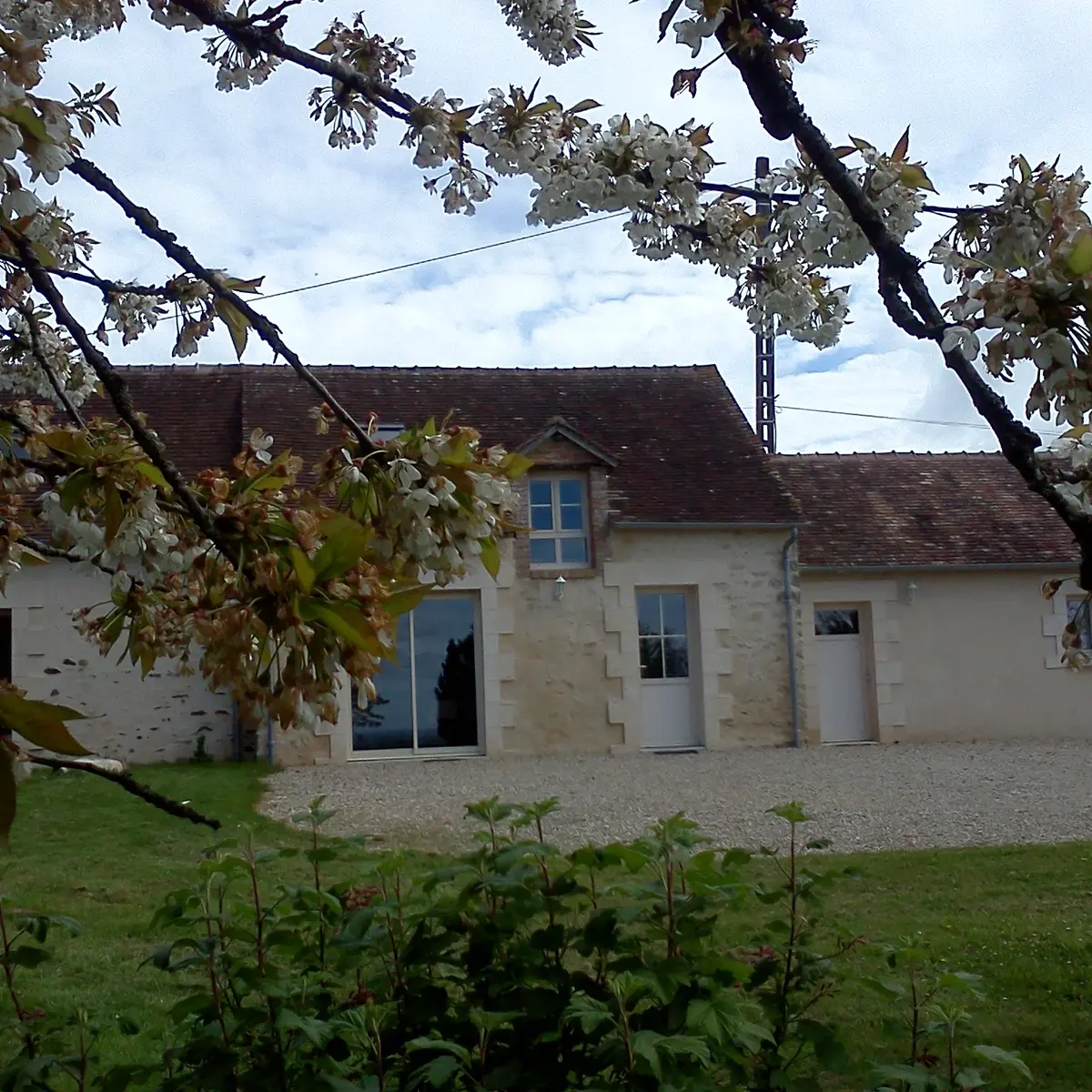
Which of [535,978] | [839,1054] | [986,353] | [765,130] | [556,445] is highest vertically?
[556,445]

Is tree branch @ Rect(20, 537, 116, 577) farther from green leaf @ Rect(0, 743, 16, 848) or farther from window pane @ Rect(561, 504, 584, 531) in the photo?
window pane @ Rect(561, 504, 584, 531)

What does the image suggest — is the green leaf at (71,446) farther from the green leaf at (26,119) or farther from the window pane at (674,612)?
the window pane at (674,612)

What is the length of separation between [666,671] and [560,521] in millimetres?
2240

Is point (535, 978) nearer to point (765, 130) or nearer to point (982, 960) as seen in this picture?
point (765, 130)

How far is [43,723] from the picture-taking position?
117cm

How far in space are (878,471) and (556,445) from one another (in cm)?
610

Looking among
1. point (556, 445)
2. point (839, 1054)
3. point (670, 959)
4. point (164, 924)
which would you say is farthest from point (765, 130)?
point (556, 445)

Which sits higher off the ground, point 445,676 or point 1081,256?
point 1081,256

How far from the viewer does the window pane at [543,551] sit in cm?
1404

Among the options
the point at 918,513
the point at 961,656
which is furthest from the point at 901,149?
the point at 918,513

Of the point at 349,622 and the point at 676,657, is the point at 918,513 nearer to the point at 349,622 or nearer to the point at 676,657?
the point at 676,657

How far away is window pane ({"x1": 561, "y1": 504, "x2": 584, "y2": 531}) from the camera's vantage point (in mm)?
14094

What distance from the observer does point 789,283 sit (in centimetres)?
298

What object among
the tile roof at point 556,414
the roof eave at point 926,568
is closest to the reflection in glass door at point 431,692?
the tile roof at point 556,414
